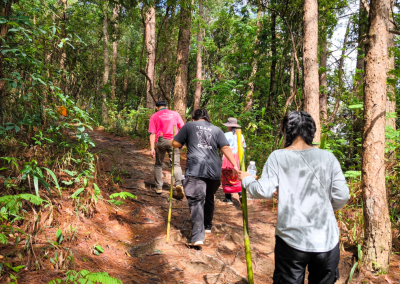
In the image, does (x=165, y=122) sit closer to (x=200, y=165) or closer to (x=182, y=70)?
(x=200, y=165)

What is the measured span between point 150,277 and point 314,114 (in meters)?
4.76

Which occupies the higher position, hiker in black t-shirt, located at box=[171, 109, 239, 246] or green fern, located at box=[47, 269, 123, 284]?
hiker in black t-shirt, located at box=[171, 109, 239, 246]

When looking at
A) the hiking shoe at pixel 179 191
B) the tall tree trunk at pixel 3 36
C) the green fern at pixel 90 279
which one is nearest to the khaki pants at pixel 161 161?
the hiking shoe at pixel 179 191

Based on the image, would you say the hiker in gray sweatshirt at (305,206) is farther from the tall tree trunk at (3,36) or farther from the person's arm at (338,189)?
the tall tree trunk at (3,36)

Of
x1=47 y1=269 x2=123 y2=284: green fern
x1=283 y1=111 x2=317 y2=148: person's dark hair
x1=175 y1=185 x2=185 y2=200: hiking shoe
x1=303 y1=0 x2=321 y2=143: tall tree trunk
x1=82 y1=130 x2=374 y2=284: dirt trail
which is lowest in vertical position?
x1=82 y1=130 x2=374 y2=284: dirt trail

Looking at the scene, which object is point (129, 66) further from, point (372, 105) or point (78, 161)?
point (372, 105)

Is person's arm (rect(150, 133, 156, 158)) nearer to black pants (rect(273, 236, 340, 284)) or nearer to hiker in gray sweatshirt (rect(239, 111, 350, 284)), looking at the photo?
hiker in gray sweatshirt (rect(239, 111, 350, 284))

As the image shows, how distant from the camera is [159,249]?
157 inches

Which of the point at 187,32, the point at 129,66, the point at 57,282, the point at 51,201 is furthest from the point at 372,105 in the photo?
the point at 129,66

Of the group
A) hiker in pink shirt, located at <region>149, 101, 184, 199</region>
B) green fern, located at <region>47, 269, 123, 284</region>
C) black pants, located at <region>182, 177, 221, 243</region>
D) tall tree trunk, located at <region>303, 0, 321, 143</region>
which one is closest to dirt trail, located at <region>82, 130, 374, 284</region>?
black pants, located at <region>182, 177, 221, 243</region>

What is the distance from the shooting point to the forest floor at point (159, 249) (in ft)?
11.0

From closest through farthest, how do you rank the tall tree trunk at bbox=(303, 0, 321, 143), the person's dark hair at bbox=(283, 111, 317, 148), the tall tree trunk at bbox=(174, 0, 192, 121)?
the person's dark hair at bbox=(283, 111, 317, 148) → the tall tree trunk at bbox=(303, 0, 321, 143) → the tall tree trunk at bbox=(174, 0, 192, 121)

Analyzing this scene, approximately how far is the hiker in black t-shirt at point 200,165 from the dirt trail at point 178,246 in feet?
1.30

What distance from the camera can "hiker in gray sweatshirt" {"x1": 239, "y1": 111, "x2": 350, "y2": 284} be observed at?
204cm
